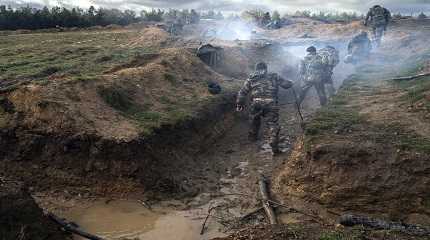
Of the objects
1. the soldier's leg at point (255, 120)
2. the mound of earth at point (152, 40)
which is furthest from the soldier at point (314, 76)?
the mound of earth at point (152, 40)

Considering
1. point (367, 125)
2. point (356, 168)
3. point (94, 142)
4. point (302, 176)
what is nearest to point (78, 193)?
point (94, 142)

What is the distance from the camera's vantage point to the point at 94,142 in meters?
8.77

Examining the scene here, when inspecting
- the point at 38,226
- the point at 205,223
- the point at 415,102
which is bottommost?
the point at 205,223

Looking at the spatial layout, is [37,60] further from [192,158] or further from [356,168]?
[356,168]

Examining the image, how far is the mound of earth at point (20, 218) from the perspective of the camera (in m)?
5.83

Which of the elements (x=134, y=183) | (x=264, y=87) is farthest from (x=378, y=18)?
(x=134, y=183)

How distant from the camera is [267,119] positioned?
1162 centimetres

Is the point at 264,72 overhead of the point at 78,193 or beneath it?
overhead

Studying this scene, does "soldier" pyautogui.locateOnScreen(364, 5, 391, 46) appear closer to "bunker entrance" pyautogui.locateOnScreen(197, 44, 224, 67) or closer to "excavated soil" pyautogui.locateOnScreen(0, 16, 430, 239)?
"bunker entrance" pyautogui.locateOnScreen(197, 44, 224, 67)

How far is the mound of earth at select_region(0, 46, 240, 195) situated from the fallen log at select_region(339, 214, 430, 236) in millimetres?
3633

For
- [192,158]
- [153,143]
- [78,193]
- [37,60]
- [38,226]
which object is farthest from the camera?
[37,60]

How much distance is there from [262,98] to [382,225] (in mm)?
5884

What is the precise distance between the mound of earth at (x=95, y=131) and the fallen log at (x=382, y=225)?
363cm

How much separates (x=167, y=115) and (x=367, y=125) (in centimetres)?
444
